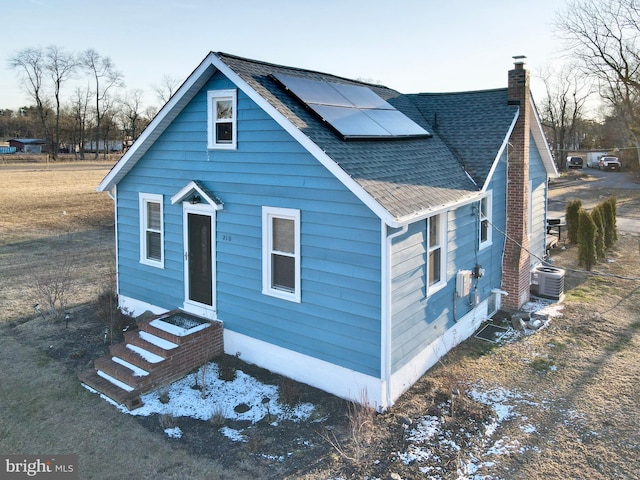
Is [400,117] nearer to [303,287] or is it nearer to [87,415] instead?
[303,287]

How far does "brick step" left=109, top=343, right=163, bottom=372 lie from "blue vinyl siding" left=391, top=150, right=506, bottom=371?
4.08 meters

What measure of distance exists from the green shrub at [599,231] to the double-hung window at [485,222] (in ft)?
26.4

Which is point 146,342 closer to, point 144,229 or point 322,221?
point 144,229

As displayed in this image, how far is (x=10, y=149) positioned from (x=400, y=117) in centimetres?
8603

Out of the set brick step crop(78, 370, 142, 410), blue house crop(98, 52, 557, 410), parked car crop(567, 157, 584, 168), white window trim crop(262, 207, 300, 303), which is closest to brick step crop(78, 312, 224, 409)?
brick step crop(78, 370, 142, 410)

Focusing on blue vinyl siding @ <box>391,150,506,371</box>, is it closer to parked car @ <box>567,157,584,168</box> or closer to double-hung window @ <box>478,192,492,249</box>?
double-hung window @ <box>478,192,492,249</box>

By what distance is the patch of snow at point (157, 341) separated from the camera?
8773mm

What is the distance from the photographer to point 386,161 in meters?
8.69

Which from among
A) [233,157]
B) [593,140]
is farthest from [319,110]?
[593,140]

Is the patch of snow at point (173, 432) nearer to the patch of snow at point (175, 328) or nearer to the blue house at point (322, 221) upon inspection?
the patch of snow at point (175, 328)

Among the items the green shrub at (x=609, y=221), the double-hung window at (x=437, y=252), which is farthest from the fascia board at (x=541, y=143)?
the double-hung window at (x=437, y=252)

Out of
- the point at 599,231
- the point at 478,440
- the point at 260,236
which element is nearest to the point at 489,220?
the point at 260,236

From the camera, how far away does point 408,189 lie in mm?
8164

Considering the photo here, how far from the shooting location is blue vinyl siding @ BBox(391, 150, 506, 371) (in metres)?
7.77
